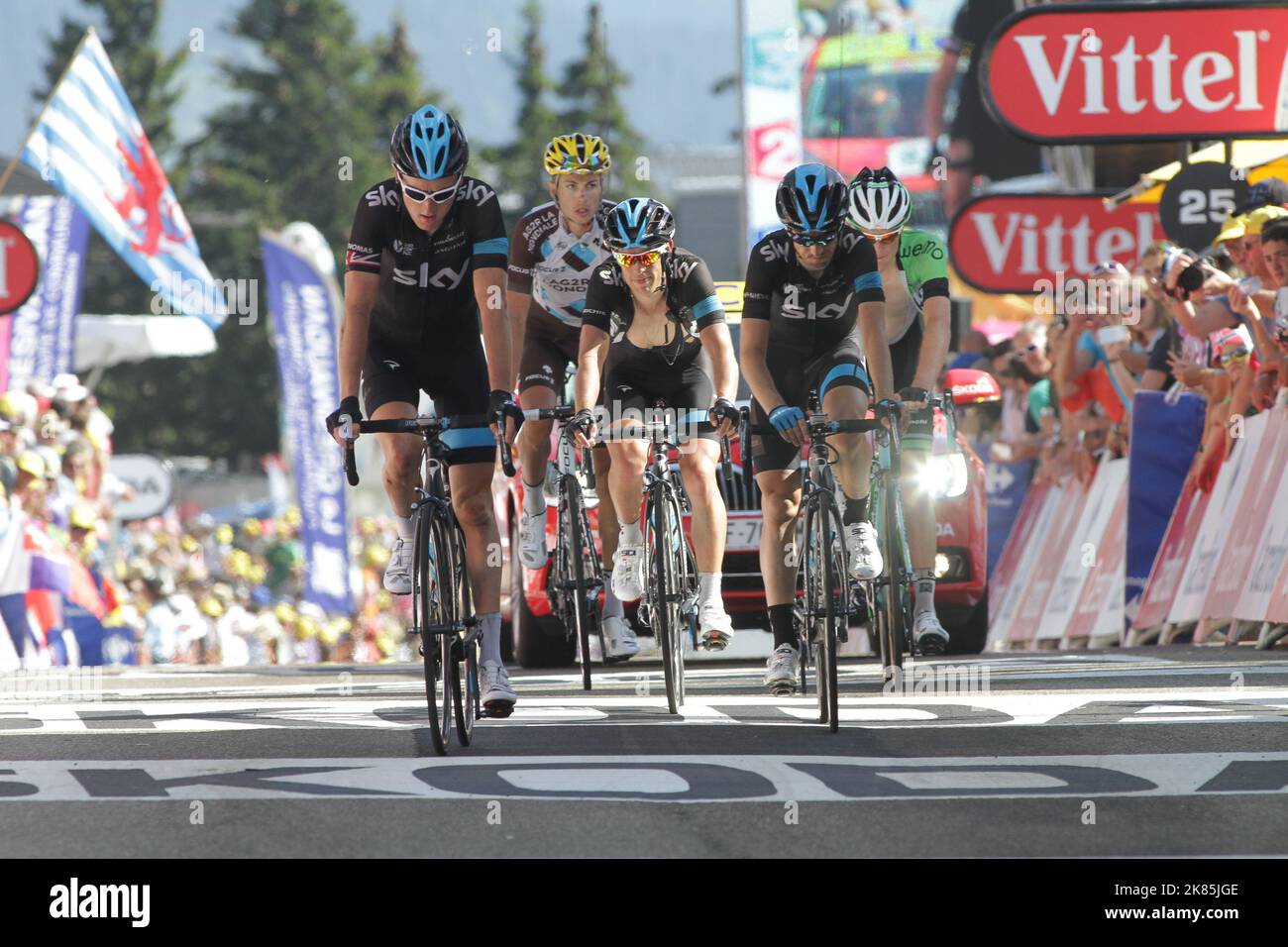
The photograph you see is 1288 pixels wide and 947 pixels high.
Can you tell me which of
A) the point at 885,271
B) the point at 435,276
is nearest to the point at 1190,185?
the point at 885,271

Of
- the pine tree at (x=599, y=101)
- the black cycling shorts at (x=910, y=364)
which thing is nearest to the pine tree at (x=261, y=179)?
the pine tree at (x=599, y=101)

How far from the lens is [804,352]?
998 cm

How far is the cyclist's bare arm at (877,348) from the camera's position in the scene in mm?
9828

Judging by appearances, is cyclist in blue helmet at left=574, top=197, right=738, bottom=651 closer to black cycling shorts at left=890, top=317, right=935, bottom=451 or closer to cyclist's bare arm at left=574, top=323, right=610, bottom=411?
cyclist's bare arm at left=574, top=323, right=610, bottom=411

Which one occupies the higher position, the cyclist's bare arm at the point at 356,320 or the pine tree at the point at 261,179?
the pine tree at the point at 261,179

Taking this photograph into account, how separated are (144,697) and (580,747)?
13.8 ft

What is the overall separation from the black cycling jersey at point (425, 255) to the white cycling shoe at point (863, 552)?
1.79 m

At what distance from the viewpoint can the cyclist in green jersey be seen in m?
10.4

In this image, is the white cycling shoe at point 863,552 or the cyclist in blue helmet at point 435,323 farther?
the white cycling shoe at point 863,552

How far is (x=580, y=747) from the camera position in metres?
8.45

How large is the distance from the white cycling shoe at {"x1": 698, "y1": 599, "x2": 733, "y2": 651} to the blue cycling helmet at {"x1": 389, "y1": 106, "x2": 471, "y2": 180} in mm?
2260

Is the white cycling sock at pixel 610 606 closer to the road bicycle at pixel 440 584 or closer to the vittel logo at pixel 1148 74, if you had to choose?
the road bicycle at pixel 440 584

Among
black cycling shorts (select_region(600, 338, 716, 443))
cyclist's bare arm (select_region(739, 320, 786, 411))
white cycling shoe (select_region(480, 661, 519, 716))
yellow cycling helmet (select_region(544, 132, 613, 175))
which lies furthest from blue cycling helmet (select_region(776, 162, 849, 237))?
white cycling shoe (select_region(480, 661, 519, 716))
